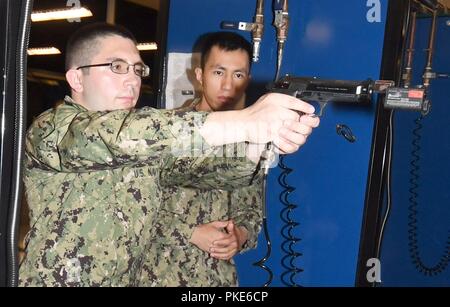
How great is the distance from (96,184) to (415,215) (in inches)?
56.1

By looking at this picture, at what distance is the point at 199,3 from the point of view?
6.28ft

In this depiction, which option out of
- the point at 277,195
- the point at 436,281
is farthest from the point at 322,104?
the point at 436,281

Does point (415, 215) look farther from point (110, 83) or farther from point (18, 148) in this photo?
point (18, 148)

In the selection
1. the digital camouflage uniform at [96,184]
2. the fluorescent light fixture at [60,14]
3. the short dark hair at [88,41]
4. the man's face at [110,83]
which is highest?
the fluorescent light fixture at [60,14]

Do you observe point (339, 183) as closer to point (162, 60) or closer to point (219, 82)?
point (219, 82)

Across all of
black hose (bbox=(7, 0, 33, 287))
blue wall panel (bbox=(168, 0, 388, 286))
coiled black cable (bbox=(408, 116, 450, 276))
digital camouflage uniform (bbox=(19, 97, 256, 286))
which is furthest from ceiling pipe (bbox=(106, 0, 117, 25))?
black hose (bbox=(7, 0, 33, 287))

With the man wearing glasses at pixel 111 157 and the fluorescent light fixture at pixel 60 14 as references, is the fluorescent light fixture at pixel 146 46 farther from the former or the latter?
the man wearing glasses at pixel 111 157

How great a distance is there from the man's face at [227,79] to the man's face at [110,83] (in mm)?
546

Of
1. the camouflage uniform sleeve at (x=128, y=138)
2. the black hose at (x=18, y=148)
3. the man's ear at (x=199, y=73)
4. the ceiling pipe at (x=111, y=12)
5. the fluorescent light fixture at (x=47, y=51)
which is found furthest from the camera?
the ceiling pipe at (x=111, y=12)

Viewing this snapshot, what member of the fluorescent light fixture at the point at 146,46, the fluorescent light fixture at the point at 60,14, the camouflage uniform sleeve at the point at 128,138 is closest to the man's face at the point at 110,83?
the camouflage uniform sleeve at the point at 128,138

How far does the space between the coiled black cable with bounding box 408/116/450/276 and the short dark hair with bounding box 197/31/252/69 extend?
2.55ft

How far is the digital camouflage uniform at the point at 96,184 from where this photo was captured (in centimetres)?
93

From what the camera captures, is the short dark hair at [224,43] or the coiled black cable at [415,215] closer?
the short dark hair at [224,43]

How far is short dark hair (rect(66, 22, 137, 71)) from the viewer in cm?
125
